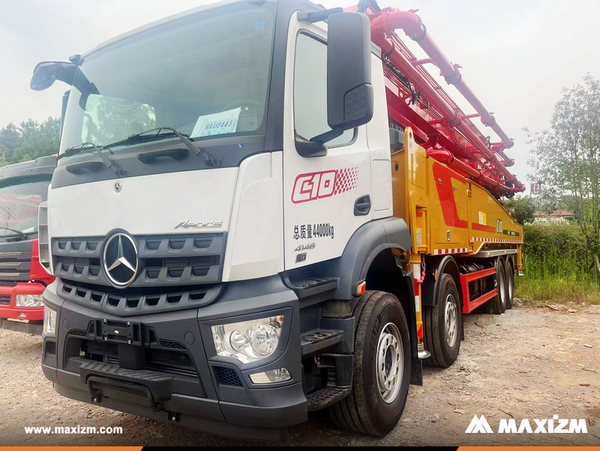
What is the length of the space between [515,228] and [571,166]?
5529 millimetres

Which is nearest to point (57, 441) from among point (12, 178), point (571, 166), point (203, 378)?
point (203, 378)

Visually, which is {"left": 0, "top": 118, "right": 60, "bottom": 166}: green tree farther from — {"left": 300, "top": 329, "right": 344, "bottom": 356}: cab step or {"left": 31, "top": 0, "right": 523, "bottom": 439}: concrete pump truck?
{"left": 300, "top": 329, "right": 344, "bottom": 356}: cab step

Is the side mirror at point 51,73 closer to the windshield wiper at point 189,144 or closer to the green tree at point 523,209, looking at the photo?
the windshield wiper at point 189,144

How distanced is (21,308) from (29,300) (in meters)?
0.12

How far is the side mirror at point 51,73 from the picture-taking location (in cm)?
342

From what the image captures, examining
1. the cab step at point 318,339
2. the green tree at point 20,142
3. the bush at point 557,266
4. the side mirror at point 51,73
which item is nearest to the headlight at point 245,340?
the cab step at point 318,339

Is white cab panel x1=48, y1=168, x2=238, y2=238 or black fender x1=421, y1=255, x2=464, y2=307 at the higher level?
white cab panel x1=48, y1=168, x2=238, y2=238

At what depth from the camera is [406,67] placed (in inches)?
180

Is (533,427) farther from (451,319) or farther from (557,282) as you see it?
(557,282)

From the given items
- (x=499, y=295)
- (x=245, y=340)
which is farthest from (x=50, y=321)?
(x=499, y=295)

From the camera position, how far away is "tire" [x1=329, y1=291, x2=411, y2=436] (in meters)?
2.88

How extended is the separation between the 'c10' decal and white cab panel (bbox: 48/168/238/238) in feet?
1.37

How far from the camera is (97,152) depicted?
282 cm

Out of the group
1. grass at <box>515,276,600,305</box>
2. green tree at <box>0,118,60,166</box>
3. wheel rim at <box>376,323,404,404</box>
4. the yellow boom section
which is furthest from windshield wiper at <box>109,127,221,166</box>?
grass at <box>515,276,600,305</box>
